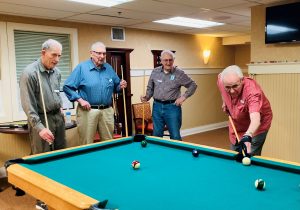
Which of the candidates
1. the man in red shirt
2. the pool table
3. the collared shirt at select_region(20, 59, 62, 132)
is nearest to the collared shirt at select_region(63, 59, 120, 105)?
the collared shirt at select_region(20, 59, 62, 132)

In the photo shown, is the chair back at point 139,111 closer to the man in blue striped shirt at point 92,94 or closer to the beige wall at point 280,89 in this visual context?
the man in blue striped shirt at point 92,94

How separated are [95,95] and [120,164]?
156 centimetres

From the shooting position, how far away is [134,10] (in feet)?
13.4

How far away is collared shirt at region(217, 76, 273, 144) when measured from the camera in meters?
2.30

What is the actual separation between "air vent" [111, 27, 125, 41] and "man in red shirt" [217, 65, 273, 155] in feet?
10.2

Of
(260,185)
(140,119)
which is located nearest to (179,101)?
(140,119)

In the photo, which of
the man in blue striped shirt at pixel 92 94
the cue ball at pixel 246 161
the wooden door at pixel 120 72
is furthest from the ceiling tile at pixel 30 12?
the cue ball at pixel 246 161

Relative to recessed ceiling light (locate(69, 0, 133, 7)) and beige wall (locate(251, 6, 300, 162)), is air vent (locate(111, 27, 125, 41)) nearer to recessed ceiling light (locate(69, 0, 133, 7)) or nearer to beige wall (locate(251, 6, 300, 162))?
recessed ceiling light (locate(69, 0, 133, 7))

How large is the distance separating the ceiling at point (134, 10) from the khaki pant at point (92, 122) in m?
1.27

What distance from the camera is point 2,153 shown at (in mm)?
4230

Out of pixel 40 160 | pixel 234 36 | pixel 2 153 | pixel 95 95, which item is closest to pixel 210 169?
pixel 40 160

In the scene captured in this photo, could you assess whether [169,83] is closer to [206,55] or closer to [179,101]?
[179,101]

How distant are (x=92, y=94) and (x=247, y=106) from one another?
1681 millimetres

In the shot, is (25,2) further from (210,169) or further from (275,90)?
(275,90)
